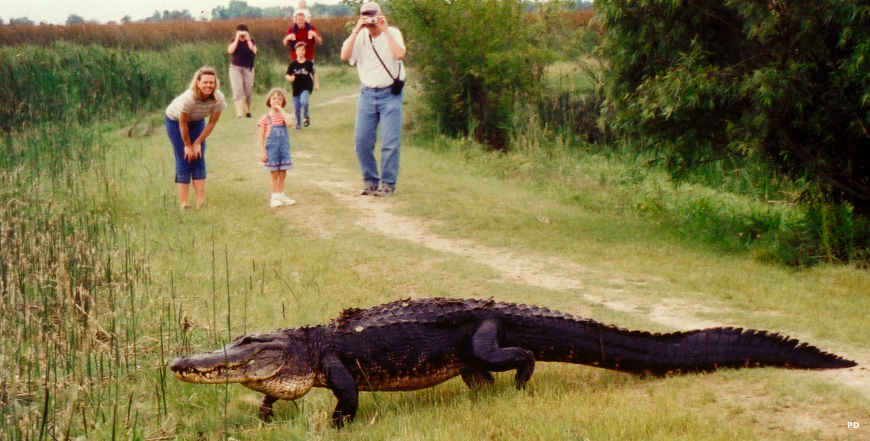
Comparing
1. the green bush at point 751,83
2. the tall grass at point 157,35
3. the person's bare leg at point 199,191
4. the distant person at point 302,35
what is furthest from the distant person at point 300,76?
the tall grass at point 157,35

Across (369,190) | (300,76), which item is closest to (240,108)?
(300,76)

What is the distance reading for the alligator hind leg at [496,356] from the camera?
483 cm

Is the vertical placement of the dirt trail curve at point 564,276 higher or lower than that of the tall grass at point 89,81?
lower

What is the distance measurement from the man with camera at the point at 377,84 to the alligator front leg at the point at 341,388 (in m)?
7.48

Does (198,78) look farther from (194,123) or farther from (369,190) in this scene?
(369,190)

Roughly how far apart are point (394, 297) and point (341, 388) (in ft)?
9.11

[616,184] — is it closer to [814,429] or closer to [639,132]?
[639,132]

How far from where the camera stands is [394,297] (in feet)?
24.4

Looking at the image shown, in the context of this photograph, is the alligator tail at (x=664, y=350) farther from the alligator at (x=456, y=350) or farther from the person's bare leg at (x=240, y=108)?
the person's bare leg at (x=240, y=108)

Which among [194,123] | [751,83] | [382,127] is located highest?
[751,83]

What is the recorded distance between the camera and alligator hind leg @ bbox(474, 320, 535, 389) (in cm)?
483

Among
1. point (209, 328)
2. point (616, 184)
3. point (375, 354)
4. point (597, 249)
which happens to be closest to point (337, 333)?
point (375, 354)

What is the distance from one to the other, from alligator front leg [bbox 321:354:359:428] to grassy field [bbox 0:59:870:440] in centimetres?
8

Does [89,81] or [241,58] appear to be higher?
[241,58]
